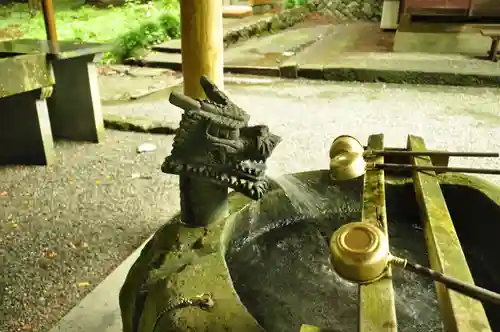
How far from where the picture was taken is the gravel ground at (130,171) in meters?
2.95

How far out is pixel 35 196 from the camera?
4.01m

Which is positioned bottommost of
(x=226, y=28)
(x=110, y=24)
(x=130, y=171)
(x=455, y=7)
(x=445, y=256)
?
(x=130, y=171)

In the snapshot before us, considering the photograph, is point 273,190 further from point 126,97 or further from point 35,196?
point 126,97

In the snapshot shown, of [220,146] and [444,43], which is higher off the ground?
[220,146]

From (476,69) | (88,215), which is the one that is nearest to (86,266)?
(88,215)

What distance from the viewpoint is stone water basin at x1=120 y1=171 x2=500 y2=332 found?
49.5 inches

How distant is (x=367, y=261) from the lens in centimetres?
95

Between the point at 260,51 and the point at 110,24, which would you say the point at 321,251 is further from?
the point at 110,24

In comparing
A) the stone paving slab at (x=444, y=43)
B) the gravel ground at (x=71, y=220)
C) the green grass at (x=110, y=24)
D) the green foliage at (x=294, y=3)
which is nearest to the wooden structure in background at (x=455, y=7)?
the stone paving slab at (x=444, y=43)

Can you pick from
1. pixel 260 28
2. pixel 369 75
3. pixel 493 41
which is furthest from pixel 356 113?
pixel 260 28

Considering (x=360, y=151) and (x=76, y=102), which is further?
(x=76, y=102)

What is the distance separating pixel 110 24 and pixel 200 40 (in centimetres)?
932

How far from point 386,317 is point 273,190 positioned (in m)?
0.86

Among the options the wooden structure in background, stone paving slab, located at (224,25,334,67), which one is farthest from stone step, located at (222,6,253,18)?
the wooden structure in background
